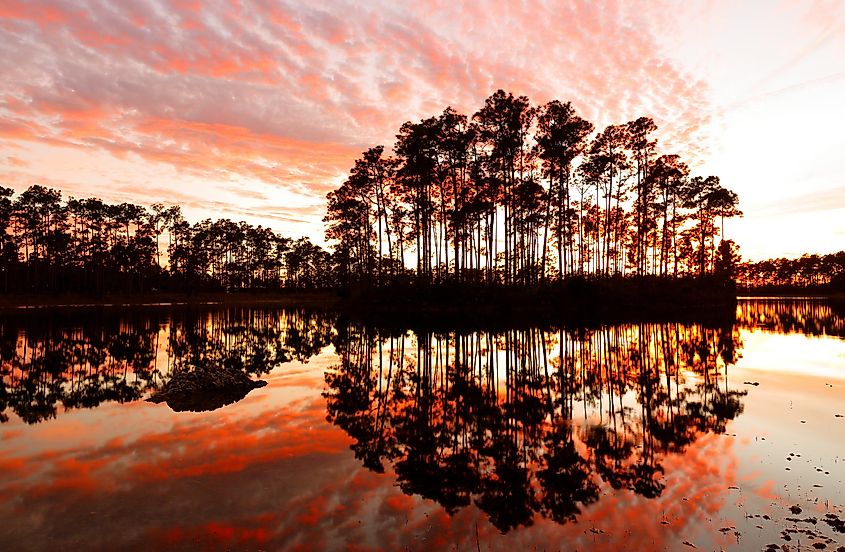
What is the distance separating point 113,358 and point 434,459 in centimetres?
1783

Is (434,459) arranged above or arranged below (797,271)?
below

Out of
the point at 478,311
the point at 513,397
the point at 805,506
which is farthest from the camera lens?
the point at 478,311

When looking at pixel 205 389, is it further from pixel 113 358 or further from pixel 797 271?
pixel 797 271

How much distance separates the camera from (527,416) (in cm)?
1084

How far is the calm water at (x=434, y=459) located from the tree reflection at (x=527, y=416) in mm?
59

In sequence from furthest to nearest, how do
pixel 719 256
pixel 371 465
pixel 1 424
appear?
pixel 719 256
pixel 1 424
pixel 371 465

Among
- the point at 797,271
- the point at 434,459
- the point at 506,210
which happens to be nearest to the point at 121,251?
the point at 506,210

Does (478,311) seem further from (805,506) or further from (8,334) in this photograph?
(805,506)

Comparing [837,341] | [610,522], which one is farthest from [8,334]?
[837,341]

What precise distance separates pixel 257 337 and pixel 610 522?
27321 millimetres

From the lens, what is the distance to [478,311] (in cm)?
4684

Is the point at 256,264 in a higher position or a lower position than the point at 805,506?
higher

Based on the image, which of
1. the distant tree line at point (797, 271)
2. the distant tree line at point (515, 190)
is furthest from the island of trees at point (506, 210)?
the distant tree line at point (797, 271)

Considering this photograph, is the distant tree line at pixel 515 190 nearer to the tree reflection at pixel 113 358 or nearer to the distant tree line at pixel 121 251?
the tree reflection at pixel 113 358
